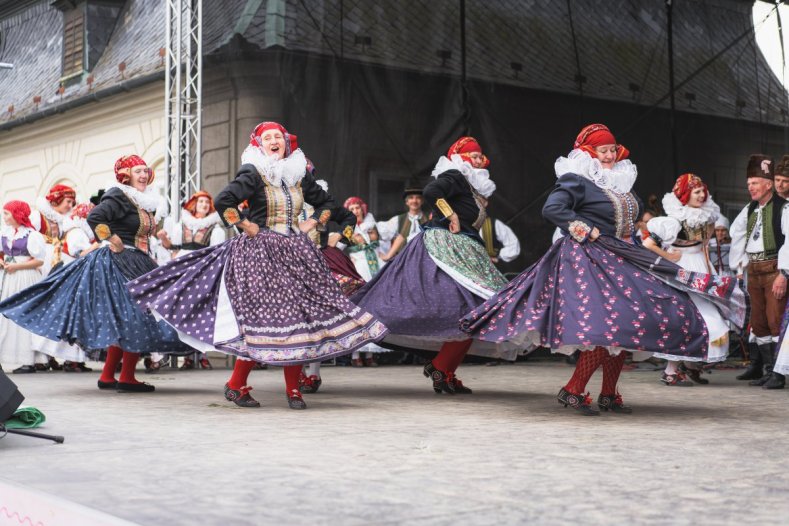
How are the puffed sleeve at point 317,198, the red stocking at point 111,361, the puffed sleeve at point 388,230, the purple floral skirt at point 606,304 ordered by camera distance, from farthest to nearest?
the puffed sleeve at point 388,230
the red stocking at point 111,361
the puffed sleeve at point 317,198
the purple floral skirt at point 606,304

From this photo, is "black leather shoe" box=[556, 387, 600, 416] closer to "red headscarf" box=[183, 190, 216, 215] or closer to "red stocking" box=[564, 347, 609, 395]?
"red stocking" box=[564, 347, 609, 395]

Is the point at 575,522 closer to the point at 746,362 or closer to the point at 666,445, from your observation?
the point at 666,445

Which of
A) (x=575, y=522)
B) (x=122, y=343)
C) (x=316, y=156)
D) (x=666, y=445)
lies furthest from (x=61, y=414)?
(x=316, y=156)

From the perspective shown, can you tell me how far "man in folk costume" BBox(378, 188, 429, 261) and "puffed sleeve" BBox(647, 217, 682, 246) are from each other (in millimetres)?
3141

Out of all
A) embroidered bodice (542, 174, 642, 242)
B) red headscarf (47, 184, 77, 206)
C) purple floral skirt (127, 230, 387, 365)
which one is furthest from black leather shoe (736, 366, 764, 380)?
red headscarf (47, 184, 77, 206)

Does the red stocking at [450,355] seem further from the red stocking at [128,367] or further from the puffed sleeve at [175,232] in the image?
the puffed sleeve at [175,232]

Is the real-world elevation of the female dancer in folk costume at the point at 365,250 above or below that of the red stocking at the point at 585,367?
above

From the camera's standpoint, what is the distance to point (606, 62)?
11.4 meters

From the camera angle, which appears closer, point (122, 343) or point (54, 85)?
point (122, 343)

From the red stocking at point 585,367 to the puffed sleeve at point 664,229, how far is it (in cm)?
240

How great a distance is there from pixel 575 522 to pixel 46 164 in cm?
1522

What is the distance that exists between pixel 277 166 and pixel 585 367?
1895mm

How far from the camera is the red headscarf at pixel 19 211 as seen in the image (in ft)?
30.3

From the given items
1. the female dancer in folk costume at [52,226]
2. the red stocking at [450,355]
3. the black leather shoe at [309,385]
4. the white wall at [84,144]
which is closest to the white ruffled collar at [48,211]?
the female dancer in folk costume at [52,226]
